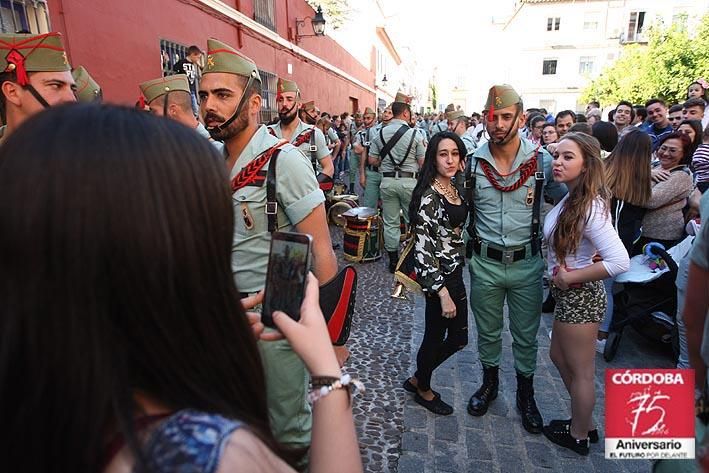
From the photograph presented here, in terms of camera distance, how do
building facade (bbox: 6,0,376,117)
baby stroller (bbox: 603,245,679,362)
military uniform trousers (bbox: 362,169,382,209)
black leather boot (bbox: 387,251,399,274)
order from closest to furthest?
1. baby stroller (bbox: 603,245,679,362)
2. building facade (bbox: 6,0,376,117)
3. black leather boot (bbox: 387,251,399,274)
4. military uniform trousers (bbox: 362,169,382,209)

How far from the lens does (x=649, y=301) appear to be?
3926 millimetres

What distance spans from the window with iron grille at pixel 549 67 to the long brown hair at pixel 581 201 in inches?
1691

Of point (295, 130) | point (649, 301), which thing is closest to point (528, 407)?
point (649, 301)

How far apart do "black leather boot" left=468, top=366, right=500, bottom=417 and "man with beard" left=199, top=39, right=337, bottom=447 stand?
5.05 ft

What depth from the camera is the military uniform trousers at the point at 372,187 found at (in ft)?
24.5

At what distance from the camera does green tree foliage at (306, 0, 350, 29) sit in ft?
51.4

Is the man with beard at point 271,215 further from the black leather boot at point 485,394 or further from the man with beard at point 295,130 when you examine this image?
the man with beard at point 295,130

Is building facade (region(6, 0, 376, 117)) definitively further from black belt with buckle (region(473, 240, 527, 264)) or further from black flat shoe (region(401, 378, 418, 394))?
black flat shoe (region(401, 378, 418, 394))

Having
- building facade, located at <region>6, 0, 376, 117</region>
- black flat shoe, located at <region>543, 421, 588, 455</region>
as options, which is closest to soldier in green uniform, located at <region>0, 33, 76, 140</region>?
building facade, located at <region>6, 0, 376, 117</region>

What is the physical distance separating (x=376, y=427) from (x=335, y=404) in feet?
7.44

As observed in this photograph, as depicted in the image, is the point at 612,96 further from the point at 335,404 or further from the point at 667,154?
the point at 335,404

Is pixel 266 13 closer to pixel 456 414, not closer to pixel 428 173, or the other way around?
pixel 428 173

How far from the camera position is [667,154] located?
4.26m

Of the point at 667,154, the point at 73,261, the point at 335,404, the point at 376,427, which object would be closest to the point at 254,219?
the point at 335,404
